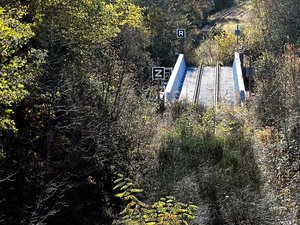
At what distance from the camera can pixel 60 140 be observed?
1284 cm

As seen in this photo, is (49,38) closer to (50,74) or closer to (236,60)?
(50,74)

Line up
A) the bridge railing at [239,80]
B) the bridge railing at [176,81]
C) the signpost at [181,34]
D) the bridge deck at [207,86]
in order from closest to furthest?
1. the bridge railing at [239,80]
2. the bridge railing at [176,81]
3. the bridge deck at [207,86]
4. the signpost at [181,34]

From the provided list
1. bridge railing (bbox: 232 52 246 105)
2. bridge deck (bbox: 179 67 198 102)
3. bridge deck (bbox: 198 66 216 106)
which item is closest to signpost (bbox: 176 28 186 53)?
bridge deck (bbox: 179 67 198 102)

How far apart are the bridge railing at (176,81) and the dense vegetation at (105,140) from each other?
496 centimetres

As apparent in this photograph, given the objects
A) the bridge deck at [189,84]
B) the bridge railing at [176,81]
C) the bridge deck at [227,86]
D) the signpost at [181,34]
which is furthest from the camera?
the signpost at [181,34]

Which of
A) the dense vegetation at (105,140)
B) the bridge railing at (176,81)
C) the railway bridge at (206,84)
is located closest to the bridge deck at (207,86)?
the railway bridge at (206,84)

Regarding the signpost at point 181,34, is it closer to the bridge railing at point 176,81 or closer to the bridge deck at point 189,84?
A: the bridge railing at point 176,81

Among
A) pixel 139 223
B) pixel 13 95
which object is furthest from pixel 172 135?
pixel 139 223

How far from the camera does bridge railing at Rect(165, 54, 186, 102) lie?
78.2ft

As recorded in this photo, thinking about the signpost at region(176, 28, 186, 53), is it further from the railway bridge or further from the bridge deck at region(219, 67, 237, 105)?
the bridge deck at region(219, 67, 237, 105)

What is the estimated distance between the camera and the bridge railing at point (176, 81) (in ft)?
78.2

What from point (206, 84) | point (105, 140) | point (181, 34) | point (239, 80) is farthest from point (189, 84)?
point (105, 140)

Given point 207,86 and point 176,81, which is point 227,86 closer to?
point 207,86

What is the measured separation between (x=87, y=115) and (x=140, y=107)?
2971mm
